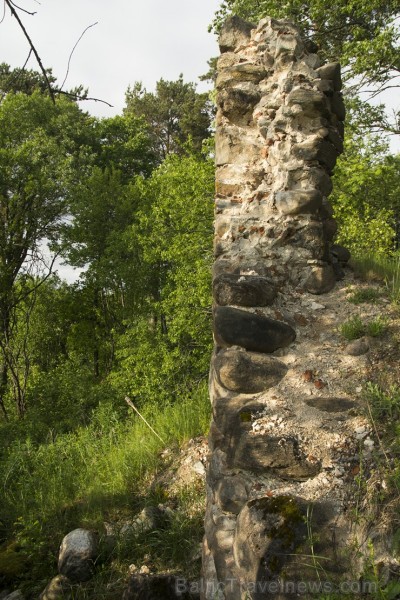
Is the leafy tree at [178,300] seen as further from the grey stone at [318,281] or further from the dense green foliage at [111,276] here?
the grey stone at [318,281]

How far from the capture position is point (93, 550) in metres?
3.54

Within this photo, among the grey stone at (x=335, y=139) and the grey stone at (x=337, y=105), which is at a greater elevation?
the grey stone at (x=337, y=105)

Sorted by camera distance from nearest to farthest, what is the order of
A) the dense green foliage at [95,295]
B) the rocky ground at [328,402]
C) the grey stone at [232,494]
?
the rocky ground at [328,402]
the grey stone at [232,494]
the dense green foliage at [95,295]

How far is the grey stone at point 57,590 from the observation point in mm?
3324

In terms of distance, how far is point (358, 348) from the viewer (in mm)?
2938

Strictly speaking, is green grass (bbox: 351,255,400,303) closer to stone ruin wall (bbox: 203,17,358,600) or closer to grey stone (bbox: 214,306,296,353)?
stone ruin wall (bbox: 203,17,358,600)

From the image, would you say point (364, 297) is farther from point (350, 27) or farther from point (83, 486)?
point (350, 27)

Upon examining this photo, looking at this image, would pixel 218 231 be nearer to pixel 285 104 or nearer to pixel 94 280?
pixel 285 104

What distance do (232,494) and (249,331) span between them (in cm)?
93

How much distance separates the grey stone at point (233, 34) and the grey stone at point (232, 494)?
3581mm

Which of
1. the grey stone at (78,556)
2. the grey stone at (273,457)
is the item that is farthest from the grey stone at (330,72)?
the grey stone at (78,556)

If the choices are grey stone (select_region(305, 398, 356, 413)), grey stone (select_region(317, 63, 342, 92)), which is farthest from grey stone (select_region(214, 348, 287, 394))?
grey stone (select_region(317, 63, 342, 92))

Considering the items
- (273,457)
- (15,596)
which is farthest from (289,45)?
(15,596)

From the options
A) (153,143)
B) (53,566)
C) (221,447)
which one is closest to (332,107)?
(221,447)
